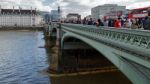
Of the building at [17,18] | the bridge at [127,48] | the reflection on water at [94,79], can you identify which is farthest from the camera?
the building at [17,18]

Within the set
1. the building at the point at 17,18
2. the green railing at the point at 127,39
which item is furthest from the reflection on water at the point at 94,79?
the building at the point at 17,18

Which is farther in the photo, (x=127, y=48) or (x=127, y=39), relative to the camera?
(x=127, y=39)

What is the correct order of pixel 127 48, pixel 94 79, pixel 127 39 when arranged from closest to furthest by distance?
1. pixel 127 48
2. pixel 127 39
3. pixel 94 79

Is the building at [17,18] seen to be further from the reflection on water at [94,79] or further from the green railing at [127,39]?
the green railing at [127,39]

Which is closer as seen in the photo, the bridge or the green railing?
the green railing

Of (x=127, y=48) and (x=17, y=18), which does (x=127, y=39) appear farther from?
(x=17, y=18)

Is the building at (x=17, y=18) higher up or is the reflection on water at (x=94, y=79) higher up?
the building at (x=17, y=18)

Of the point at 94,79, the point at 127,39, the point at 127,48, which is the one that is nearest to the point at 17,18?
the point at 94,79

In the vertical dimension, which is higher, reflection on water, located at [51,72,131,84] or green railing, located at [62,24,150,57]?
green railing, located at [62,24,150,57]

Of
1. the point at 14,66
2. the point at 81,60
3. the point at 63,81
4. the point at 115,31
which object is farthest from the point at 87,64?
the point at 115,31

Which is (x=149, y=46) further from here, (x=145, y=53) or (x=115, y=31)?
(x=115, y=31)

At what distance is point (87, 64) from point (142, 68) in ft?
67.2

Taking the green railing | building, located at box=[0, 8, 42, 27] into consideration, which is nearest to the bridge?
the green railing

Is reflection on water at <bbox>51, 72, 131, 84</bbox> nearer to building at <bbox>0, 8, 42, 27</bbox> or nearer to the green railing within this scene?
the green railing
